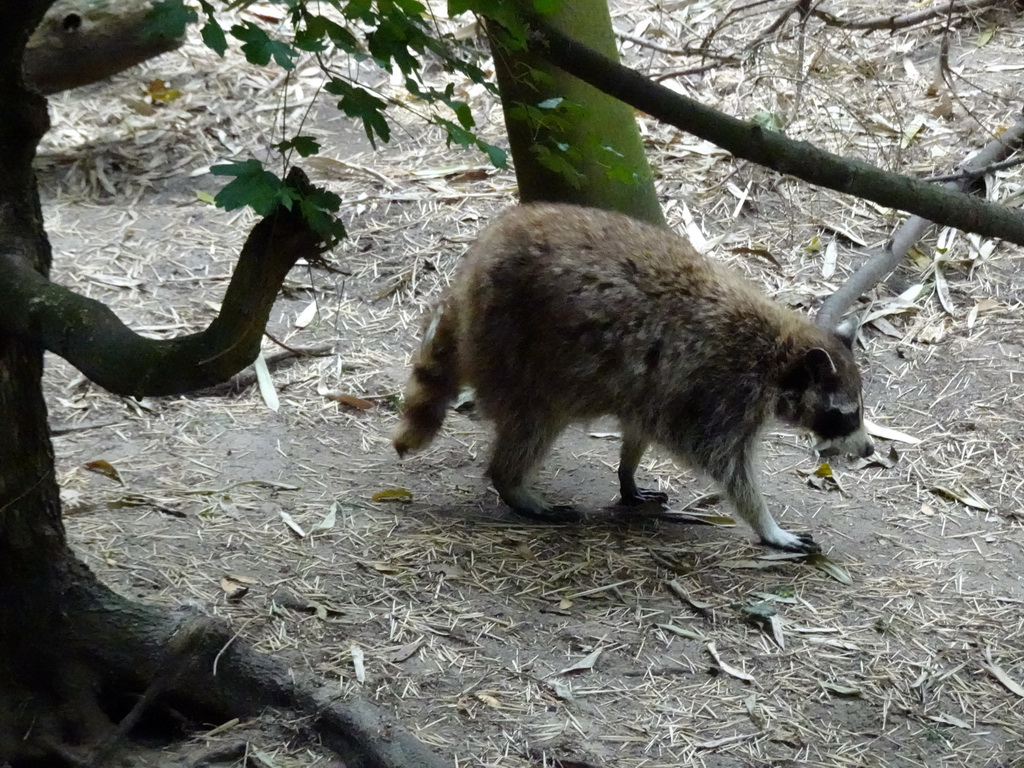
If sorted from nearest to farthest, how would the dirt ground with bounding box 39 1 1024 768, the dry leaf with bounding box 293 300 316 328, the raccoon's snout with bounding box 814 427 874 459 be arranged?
the dirt ground with bounding box 39 1 1024 768, the raccoon's snout with bounding box 814 427 874 459, the dry leaf with bounding box 293 300 316 328

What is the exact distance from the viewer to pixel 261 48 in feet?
8.00

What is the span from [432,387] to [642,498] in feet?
3.80

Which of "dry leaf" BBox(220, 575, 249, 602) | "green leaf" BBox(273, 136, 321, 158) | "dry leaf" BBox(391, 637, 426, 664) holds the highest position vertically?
"green leaf" BBox(273, 136, 321, 158)

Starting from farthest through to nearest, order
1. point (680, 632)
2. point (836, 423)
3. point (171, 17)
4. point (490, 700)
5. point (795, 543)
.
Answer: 1. point (836, 423)
2. point (795, 543)
3. point (680, 632)
4. point (490, 700)
5. point (171, 17)

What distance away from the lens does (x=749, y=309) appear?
16.4 ft

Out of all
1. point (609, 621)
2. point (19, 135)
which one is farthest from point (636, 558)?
point (19, 135)

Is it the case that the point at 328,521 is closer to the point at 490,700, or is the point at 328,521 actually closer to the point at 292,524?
the point at 292,524

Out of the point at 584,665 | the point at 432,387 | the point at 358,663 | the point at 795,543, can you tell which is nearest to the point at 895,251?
the point at 795,543

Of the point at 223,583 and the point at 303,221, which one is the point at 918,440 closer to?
the point at 223,583

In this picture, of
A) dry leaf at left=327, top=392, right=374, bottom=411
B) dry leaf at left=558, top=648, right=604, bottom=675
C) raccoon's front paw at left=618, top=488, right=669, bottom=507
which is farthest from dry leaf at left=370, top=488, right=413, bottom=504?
dry leaf at left=558, top=648, right=604, bottom=675

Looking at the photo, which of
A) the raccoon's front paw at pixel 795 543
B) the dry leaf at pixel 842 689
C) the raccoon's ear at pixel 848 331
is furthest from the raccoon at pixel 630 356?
the dry leaf at pixel 842 689

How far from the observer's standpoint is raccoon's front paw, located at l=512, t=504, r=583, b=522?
501cm

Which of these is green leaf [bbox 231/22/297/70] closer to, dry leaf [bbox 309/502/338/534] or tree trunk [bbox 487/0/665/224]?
tree trunk [bbox 487/0/665/224]

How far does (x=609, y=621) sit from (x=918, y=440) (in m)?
2.26
